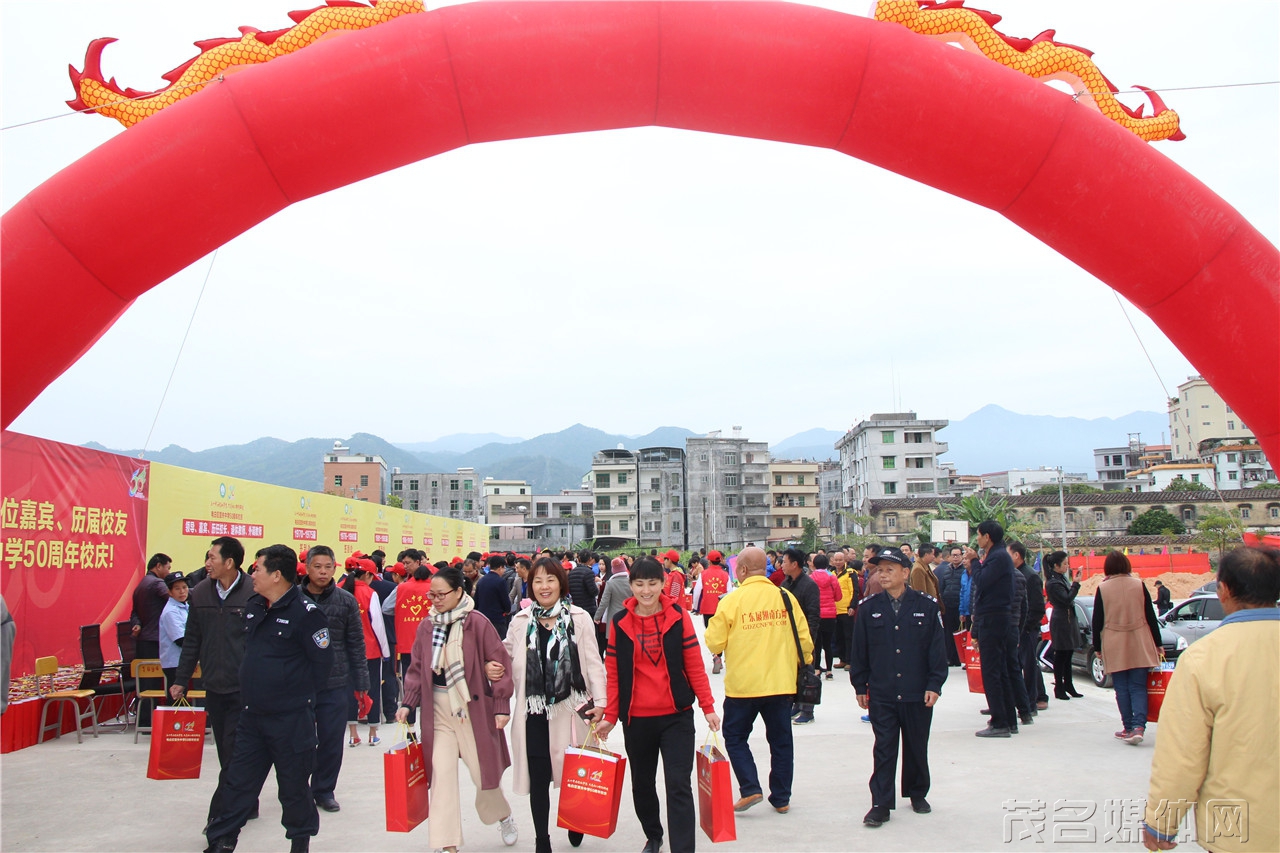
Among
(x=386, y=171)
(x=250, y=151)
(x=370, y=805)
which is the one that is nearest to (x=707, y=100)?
(x=386, y=171)

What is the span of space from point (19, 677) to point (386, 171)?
6880 millimetres

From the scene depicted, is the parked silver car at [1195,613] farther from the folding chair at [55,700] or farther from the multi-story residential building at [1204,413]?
the multi-story residential building at [1204,413]

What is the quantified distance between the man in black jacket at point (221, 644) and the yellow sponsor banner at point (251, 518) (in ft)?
19.3

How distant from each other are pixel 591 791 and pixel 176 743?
3144mm

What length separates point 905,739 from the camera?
595cm

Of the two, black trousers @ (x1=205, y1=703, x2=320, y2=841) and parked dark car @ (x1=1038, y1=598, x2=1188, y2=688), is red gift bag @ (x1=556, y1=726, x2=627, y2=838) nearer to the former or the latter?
black trousers @ (x1=205, y1=703, x2=320, y2=841)

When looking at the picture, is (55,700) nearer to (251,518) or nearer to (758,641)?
(251,518)

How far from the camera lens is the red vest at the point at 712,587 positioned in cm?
1532

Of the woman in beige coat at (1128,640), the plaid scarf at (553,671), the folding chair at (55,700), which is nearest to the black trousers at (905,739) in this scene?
the plaid scarf at (553,671)

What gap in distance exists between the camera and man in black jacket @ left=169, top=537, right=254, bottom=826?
19.6 feet

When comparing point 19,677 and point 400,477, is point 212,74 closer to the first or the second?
point 19,677

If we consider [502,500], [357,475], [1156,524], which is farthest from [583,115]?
[502,500]

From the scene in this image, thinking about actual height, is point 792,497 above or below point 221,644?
above

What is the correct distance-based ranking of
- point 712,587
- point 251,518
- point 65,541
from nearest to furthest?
point 65,541 < point 251,518 < point 712,587
